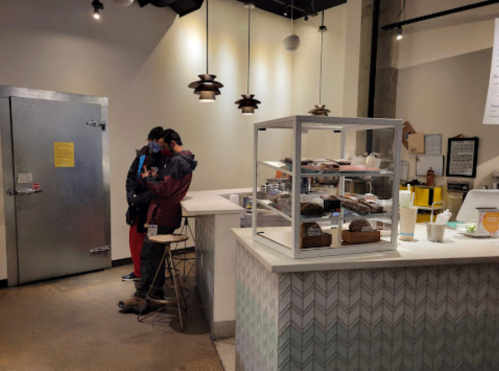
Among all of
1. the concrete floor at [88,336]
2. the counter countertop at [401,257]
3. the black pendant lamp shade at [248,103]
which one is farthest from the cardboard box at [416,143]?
the concrete floor at [88,336]

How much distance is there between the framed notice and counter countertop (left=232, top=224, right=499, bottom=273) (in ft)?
8.02

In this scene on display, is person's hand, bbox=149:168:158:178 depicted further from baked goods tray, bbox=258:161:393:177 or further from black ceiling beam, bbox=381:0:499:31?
black ceiling beam, bbox=381:0:499:31

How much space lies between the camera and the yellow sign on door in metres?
4.22

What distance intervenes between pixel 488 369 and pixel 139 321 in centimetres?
261

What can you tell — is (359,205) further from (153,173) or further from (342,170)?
(153,173)

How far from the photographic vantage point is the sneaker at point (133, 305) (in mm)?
3486

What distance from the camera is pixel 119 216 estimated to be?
4.77 meters

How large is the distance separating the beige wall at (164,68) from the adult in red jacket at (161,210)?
1399 mm

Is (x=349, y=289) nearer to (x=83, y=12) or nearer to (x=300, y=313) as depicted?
(x=300, y=313)

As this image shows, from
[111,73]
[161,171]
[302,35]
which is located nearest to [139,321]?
[161,171]

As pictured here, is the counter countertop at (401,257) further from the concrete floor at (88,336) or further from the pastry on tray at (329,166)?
the concrete floor at (88,336)

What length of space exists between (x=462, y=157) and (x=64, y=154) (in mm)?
4638

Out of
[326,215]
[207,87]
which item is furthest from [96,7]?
[326,215]

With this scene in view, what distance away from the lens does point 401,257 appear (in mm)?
1837
